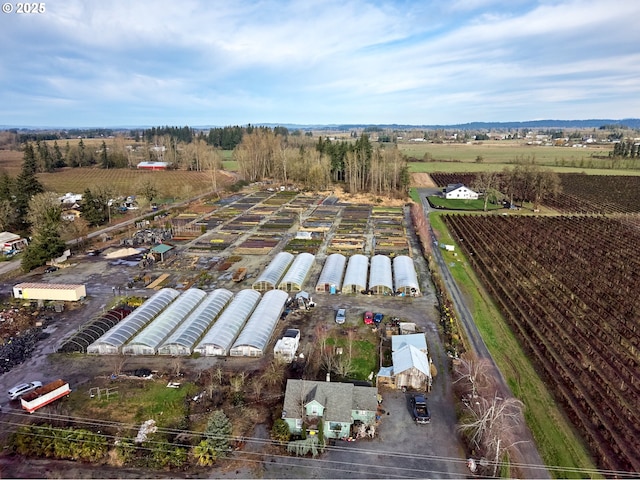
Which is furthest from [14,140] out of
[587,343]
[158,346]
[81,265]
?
[587,343]

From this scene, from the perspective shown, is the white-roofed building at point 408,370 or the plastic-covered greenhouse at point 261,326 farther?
the plastic-covered greenhouse at point 261,326

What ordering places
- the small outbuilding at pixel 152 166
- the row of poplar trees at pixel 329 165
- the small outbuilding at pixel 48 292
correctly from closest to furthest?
the small outbuilding at pixel 48 292
the row of poplar trees at pixel 329 165
the small outbuilding at pixel 152 166

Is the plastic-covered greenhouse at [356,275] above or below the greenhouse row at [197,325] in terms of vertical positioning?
above

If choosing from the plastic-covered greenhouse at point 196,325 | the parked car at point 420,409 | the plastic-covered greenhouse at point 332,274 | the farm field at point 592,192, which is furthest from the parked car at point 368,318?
the farm field at point 592,192

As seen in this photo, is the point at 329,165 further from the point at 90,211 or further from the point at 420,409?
A: the point at 420,409

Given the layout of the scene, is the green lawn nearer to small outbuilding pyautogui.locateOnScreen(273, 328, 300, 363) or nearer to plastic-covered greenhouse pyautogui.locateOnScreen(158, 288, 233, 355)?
plastic-covered greenhouse pyautogui.locateOnScreen(158, 288, 233, 355)

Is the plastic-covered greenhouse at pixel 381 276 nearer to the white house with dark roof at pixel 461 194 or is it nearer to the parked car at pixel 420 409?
the parked car at pixel 420 409
